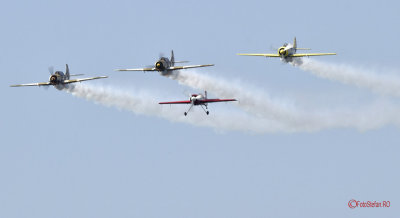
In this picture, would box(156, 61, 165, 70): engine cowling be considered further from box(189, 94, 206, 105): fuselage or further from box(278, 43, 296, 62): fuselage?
box(278, 43, 296, 62): fuselage

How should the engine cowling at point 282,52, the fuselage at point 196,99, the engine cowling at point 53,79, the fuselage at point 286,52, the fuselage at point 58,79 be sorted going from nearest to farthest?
the fuselage at point 196,99
the engine cowling at point 282,52
the fuselage at point 286,52
the engine cowling at point 53,79
the fuselage at point 58,79

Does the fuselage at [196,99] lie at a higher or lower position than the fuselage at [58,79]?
lower

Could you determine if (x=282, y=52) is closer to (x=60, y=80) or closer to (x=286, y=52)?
(x=286, y=52)

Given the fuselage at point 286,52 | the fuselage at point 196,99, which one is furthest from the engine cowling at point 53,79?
the fuselage at point 286,52

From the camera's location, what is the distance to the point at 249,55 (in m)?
188

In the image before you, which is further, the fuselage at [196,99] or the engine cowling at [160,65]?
the engine cowling at [160,65]

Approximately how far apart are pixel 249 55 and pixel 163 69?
11146mm

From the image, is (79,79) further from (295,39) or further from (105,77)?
(295,39)

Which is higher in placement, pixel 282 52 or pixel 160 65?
pixel 160 65

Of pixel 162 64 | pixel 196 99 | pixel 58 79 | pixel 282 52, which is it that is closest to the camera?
Result: pixel 196 99

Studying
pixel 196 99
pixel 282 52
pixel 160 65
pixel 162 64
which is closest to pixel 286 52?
pixel 282 52

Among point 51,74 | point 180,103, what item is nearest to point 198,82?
point 180,103

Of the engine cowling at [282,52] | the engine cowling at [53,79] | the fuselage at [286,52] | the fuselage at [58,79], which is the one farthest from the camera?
the fuselage at [58,79]

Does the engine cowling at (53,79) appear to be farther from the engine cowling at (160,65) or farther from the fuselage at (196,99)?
the fuselage at (196,99)
